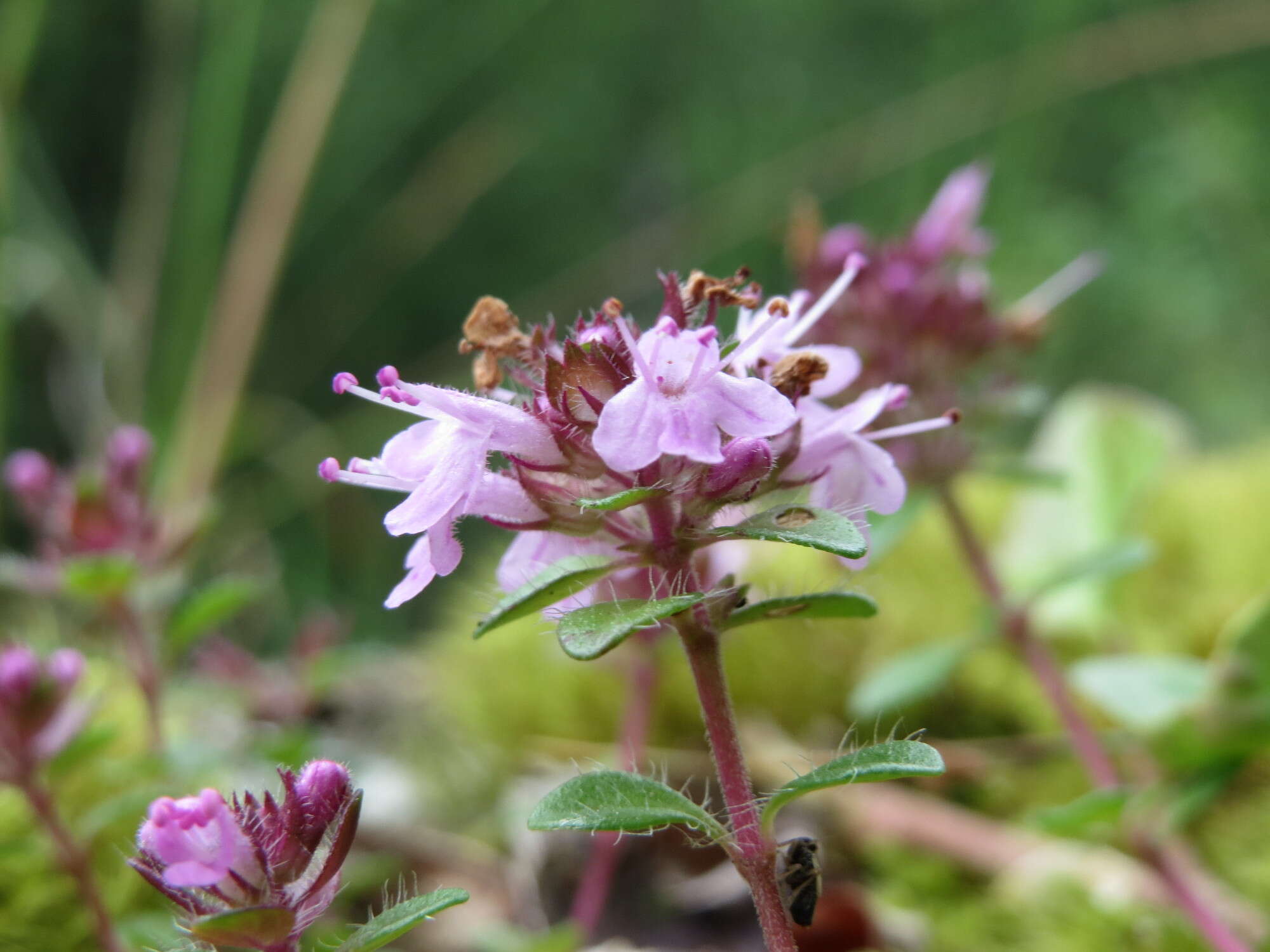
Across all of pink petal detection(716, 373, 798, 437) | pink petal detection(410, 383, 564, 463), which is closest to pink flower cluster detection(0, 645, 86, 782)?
pink petal detection(410, 383, 564, 463)

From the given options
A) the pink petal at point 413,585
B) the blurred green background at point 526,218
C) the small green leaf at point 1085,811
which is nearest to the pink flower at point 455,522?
the pink petal at point 413,585

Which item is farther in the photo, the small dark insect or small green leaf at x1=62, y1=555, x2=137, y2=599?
small green leaf at x1=62, y1=555, x2=137, y2=599

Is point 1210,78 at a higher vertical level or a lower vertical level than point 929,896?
higher

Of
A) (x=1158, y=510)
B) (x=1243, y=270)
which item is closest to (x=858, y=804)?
(x=1158, y=510)

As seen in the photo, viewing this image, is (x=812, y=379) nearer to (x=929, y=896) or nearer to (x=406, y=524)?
(x=406, y=524)

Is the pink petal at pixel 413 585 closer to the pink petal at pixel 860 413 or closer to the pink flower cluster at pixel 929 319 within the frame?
the pink petal at pixel 860 413

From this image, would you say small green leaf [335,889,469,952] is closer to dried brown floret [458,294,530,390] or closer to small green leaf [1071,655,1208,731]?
dried brown floret [458,294,530,390]
